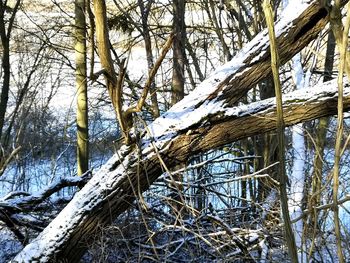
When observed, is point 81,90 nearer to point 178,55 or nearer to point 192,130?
point 178,55

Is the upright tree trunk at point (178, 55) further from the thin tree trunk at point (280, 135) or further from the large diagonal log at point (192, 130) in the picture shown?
the thin tree trunk at point (280, 135)

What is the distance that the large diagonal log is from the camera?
4.16m

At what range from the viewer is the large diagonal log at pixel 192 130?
4.16m

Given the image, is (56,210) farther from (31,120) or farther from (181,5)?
(31,120)

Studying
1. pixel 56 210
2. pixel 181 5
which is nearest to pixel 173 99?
pixel 181 5

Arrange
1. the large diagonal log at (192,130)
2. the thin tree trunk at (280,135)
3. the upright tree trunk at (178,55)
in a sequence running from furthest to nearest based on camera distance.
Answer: the upright tree trunk at (178,55) < the large diagonal log at (192,130) < the thin tree trunk at (280,135)

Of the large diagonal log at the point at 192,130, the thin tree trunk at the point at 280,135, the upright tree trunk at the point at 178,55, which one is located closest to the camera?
the thin tree trunk at the point at 280,135

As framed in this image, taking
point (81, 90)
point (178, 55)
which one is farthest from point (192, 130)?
point (81, 90)

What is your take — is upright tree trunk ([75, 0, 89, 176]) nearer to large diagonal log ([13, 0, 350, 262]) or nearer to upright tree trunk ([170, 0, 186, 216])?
upright tree trunk ([170, 0, 186, 216])

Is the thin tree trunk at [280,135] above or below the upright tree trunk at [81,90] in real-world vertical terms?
below

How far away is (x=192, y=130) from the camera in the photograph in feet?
13.9

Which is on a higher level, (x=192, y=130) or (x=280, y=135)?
(x=192, y=130)

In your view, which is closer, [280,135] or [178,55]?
[280,135]

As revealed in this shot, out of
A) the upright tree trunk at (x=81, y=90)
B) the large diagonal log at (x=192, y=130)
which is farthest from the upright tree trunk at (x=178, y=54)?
the large diagonal log at (x=192, y=130)
